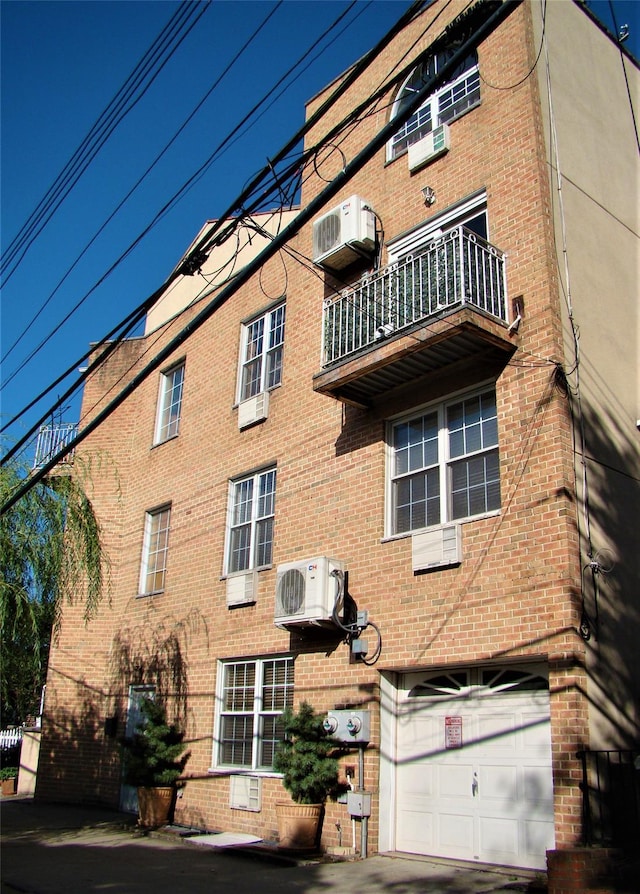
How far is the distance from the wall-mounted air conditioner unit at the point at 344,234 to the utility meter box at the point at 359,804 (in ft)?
26.3

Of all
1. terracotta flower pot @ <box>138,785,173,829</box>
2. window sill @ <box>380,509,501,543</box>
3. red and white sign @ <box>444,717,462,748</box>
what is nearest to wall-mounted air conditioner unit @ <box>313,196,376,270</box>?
window sill @ <box>380,509,501,543</box>

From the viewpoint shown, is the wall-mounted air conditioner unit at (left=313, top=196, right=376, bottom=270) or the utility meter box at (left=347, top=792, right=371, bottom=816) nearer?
the utility meter box at (left=347, top=792, right=371, bottom=816)

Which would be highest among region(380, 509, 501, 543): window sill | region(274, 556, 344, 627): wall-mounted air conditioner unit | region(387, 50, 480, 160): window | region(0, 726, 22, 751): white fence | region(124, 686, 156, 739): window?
region(387, 50, 480, 160): window

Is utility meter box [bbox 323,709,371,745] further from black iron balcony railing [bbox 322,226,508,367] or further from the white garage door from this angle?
black iron balcony railing [bbox 322,226,508,367]

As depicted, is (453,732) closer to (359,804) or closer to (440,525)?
(359,804)

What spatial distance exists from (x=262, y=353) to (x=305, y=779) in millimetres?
8012

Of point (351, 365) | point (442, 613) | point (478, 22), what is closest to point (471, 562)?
point (442, 613)

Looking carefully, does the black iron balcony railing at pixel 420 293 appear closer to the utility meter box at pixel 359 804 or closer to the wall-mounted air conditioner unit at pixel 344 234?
the wall-mounted air conditioner unit at pixel 344 234

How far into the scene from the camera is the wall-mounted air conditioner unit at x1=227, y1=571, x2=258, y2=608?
14047 mm

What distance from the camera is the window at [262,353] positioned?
15.6 meters

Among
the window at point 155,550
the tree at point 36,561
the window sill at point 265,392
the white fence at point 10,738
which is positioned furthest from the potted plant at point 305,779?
the white fence at point 10,738

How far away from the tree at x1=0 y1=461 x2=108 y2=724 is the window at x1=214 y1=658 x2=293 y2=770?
2931 millimetres

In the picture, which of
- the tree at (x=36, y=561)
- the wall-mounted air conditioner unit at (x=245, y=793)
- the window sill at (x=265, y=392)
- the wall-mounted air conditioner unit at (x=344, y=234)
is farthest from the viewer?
the window sill at (x=265, y=392)

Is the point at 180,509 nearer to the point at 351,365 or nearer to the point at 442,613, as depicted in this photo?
the point at 351,365
